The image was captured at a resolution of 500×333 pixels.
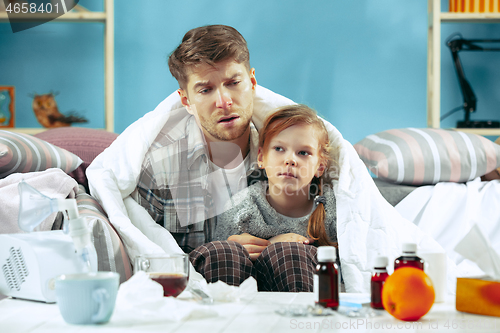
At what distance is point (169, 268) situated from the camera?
72 centimetres

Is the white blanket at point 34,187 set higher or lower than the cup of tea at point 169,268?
higher

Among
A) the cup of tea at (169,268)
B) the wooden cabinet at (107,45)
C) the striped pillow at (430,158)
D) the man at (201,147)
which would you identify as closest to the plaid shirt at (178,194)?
the man at (201,147)

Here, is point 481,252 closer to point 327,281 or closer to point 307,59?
point 327,281

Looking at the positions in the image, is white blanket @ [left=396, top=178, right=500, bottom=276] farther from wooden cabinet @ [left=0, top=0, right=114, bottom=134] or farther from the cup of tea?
wooden cabinet @ [left=0, top=0, right=114, bottom=134]

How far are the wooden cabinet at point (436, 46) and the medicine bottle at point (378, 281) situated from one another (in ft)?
5.23

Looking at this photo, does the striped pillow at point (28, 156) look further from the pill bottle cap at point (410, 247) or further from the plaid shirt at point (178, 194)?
the pill bottle cap at point (410, 247)

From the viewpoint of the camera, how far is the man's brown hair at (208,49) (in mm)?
1322

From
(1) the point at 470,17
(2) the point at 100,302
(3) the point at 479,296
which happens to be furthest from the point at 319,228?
(1) the point at 470,17

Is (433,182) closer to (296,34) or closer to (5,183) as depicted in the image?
(296,34)

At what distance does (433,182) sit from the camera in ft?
5.37

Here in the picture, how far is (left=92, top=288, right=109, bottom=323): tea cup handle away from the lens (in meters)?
0.58

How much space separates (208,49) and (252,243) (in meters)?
0.54

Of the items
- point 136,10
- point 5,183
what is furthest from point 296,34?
point 5,183

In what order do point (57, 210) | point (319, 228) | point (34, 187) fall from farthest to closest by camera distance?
point (319, 228)
point (34, 187)
point (57, 210)
